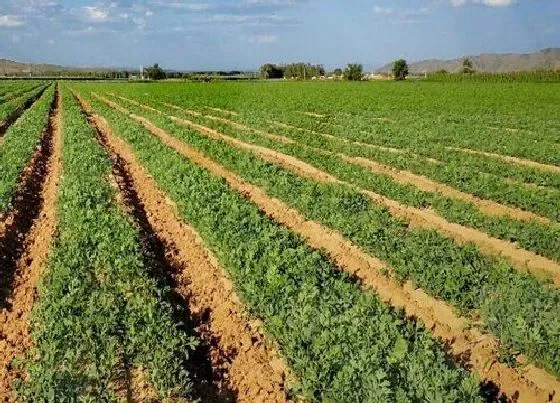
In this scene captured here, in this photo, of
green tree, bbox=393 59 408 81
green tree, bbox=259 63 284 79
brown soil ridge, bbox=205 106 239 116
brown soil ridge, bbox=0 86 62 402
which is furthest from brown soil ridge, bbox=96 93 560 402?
green tree, bbox=259 63 284 79

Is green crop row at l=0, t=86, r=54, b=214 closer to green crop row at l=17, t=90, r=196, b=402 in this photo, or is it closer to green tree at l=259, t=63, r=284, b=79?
green crop row at l=17, t=90, r=196, b=402

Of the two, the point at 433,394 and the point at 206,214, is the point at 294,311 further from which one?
the point at 206,214

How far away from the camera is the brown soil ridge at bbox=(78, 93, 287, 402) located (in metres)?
6.19

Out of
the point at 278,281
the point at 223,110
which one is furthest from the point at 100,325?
the point at 223,110

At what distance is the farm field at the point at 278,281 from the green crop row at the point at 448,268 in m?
0.03

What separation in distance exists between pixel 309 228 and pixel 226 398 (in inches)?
220

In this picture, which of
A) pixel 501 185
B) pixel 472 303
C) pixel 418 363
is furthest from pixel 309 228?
pixel 418 363

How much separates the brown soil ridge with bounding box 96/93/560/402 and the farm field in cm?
3

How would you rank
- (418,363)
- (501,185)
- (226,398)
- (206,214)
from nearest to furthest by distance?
1. (418,363)
2. (226,398)
3. (206,214)
4. (501,185)

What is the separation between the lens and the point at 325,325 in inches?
240

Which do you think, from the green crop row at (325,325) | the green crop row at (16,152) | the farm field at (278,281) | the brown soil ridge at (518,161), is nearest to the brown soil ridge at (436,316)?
the farm field at (278,281)

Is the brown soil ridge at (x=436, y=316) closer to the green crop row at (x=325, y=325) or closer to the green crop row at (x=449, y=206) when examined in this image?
the green crop row at (x=325, y=325)

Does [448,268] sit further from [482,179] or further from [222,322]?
[482,179]

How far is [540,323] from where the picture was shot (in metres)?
6.33
